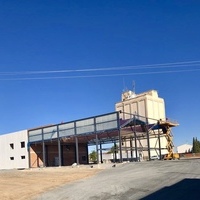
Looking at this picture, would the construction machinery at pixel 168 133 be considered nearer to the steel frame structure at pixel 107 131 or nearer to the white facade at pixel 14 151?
the steel frame structure at pixel 107 131

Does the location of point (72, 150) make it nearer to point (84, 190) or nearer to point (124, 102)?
point (84, 190)

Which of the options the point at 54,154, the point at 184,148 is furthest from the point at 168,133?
the point at 184,148

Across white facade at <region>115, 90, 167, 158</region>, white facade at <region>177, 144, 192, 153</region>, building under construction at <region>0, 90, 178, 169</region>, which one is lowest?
white facade at <region>177, 144, 192, 153</region>

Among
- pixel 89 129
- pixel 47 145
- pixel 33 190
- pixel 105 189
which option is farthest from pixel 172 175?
Result: pixel 47 145

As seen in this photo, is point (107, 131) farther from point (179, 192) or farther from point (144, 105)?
point (144, 105)

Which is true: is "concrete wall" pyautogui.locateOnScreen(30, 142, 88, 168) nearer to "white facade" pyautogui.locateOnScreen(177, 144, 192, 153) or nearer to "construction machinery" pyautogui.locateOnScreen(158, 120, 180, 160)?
"construction machinery" pyautogui.locateOnScreen(158, 120, 180, 160)

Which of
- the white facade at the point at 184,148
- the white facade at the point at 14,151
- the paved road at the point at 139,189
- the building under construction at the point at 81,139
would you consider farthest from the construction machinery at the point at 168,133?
the white facade at the point at 184,148

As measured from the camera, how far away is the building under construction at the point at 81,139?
151 feet

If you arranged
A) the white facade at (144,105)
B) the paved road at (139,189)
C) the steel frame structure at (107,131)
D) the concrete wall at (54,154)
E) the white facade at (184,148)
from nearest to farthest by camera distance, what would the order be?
the paved road at (139,189) < the steel frame structure at (107,131) < the concrete wall at (54,154) < the white facade at (144,105) < the white facade at (184,148)

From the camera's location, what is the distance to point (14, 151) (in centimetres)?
6044

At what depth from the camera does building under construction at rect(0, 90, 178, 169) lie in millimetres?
46156

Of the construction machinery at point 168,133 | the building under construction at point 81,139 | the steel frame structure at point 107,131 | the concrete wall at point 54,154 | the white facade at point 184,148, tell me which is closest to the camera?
the steel frame structure at point 107,131

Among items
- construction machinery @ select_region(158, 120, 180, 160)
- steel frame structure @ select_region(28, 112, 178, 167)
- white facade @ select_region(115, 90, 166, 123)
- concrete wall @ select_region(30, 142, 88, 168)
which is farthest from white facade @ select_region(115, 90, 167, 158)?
construction machinery @ select_region(158, 120, 180, 160)

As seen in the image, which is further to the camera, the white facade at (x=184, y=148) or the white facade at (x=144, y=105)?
the white facade at (x=184, y=148)
